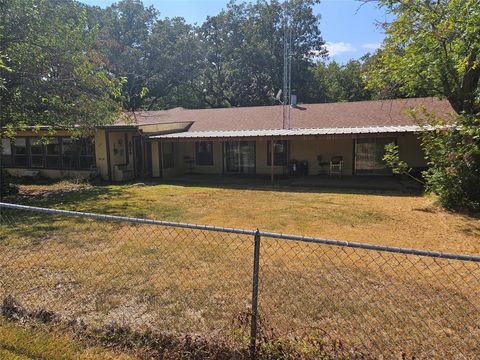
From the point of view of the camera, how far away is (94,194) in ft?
44.8

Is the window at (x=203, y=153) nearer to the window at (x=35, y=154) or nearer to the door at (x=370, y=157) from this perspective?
the door at (x=370, y=157)

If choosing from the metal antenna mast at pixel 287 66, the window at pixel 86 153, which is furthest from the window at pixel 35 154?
the metal antenna mast at pixel 287 66

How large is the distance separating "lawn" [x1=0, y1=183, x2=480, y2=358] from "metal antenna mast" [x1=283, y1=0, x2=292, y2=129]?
10.1 m

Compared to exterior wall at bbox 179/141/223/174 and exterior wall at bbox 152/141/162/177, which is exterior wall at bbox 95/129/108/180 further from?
exterior wall at bbox 179/141/223/174

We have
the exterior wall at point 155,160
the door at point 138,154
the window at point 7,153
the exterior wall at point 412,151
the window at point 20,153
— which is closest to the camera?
the exterior wall at point 412,151

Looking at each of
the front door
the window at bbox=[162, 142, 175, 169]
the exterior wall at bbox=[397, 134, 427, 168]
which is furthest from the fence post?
the window at bbox=[162, 142, 175, 169]

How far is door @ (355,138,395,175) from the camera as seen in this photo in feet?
55.7

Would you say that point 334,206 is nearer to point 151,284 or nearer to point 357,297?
point 357,297

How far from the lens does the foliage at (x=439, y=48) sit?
977 centimetres

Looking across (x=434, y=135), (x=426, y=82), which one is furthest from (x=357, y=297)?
(x=426, y=82)

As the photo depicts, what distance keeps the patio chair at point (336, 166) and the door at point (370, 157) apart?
0.85 meters

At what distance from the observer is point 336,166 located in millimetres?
17297

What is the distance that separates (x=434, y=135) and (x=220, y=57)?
97.6 ft

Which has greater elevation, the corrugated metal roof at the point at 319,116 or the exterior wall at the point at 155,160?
the corrugated metal roof at the point at 319,116
